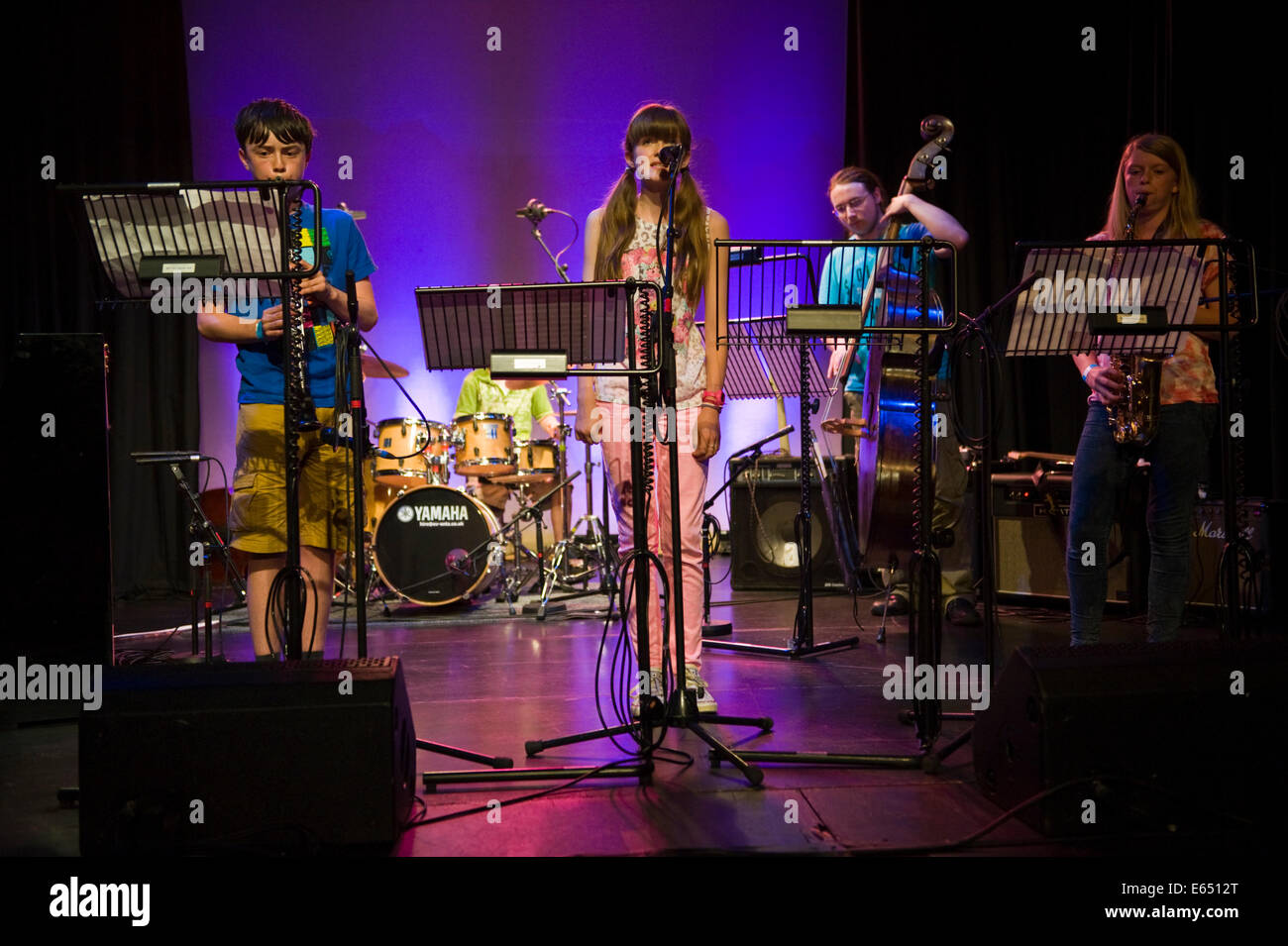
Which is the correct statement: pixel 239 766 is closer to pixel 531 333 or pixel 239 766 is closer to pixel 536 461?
pixel 531 333

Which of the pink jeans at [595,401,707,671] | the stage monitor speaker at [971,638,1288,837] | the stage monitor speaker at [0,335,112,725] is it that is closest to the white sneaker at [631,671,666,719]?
the pink jeans at [595,401,707,671]

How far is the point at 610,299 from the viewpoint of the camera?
255 centimetres

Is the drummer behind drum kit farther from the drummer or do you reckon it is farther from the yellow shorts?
the yellow shorts

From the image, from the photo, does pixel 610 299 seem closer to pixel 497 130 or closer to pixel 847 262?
pixel 847 262

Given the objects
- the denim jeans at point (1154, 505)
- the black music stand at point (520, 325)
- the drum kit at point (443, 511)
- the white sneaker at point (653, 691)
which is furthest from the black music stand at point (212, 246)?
the drum kit at point (443, 511)

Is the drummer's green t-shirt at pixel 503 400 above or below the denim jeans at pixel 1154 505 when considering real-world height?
above

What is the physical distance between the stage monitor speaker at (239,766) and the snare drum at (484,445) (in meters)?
4.58

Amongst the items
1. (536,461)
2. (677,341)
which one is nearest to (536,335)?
(677,341)

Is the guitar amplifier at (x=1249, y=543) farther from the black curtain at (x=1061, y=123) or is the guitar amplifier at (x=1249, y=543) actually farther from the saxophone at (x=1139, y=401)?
the saxophone at (x=1139, y=401)

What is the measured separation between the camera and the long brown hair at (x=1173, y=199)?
331 cm

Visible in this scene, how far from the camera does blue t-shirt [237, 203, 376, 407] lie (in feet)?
9.53
